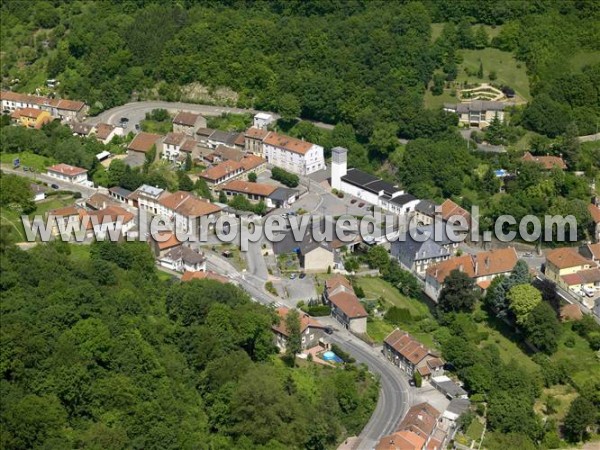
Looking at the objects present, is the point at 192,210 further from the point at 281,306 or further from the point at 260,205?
the point at 281,306

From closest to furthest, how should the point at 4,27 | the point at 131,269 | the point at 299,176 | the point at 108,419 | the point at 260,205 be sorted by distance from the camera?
the point at 108,419 → the point at 131,269 → the point at 260,205 → the point at 299,176 → the point at 4,27

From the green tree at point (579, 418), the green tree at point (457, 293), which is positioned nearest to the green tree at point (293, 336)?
the green tree at point (457, 293)

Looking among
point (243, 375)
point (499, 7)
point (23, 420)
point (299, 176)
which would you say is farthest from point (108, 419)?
point (499, 7)

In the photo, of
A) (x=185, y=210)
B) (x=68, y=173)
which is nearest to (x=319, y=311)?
(x=185, y=210)

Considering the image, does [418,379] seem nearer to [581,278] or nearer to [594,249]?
[581,278]

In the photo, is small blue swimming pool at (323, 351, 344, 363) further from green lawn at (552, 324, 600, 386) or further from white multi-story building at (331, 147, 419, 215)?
white multi-story building at (331, 147, 419, 215)
